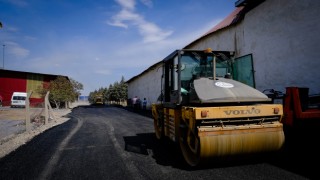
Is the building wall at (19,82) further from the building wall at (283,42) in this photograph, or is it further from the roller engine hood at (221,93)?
the roller engine hood at (221,93)

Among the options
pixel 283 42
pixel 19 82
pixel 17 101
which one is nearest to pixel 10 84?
pixel 19 82

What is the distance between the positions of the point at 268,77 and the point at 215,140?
7997mm

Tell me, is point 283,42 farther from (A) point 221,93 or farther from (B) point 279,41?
(A) point 221,93

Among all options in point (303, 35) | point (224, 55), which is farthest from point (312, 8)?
point (224, 55)

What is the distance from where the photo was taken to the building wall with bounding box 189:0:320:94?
30.0ft

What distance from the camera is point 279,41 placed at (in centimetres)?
1094

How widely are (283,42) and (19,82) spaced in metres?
45.3

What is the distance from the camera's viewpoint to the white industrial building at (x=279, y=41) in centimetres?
910

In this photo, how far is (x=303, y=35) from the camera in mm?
9508

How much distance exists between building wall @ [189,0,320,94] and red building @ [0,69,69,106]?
39163mm

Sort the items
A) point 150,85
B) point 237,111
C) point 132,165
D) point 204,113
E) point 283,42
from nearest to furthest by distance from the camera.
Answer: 1. point 204,113
2. point 237,111
3. point 132,165
4. point 283,42
5. point 150,85

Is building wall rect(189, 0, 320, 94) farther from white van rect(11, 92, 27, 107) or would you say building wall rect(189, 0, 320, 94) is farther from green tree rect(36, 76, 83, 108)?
white van rect(11, 92, 27, 107)

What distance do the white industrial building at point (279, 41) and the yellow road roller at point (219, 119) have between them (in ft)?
5.34

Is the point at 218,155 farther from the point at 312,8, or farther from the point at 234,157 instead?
the point at 312,8
